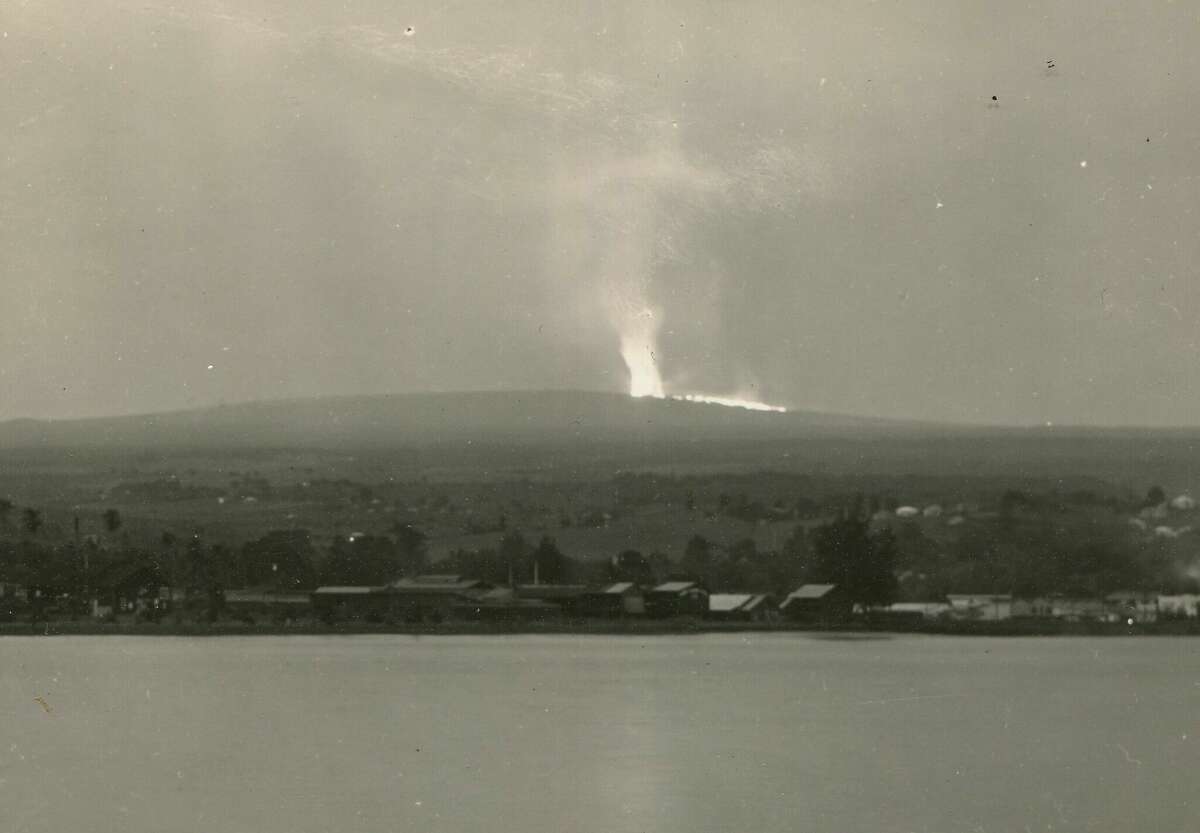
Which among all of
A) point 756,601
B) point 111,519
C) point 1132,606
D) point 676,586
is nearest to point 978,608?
point 1132,606

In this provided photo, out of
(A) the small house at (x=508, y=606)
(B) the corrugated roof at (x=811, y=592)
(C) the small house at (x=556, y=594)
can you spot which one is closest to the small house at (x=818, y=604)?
(B) the corrugated roof at (x=811, y=592)

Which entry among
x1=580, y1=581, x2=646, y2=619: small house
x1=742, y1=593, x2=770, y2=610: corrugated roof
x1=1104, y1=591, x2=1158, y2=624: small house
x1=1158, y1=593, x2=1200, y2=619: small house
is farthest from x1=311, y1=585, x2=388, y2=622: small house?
x1=1158, y1=593, x2=1200, y2=619: small house

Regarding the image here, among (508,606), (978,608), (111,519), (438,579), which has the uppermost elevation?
(111,519)

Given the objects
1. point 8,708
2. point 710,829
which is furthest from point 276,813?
point 8,708

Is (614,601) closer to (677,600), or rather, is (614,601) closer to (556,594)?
(556,594)

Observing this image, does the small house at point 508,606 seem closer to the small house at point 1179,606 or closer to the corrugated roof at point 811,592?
the corrugated roof at point 811,592
